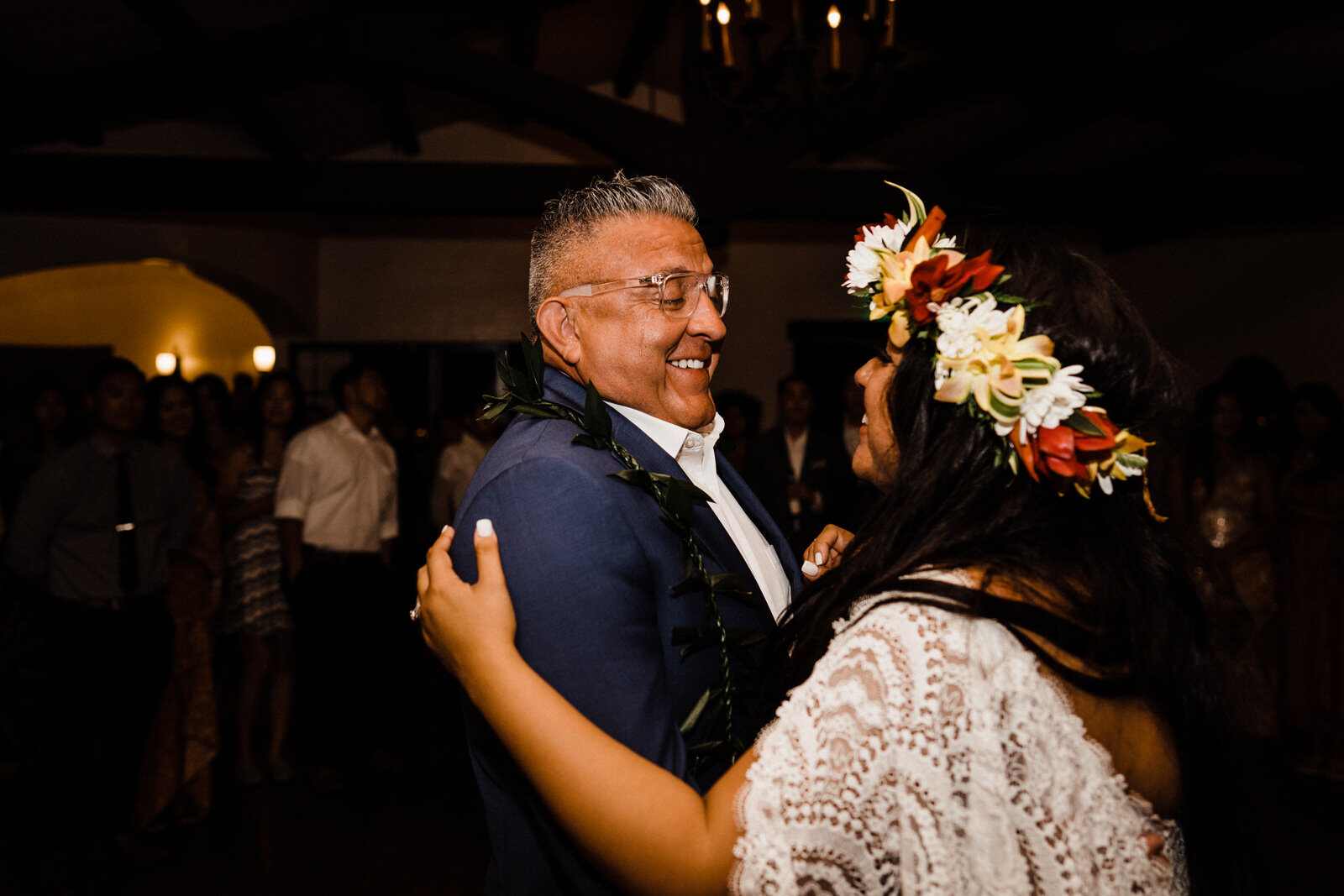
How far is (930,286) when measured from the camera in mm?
1078

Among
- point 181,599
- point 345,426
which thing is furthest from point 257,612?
point 345,426

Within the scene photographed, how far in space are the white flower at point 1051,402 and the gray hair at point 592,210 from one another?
0.63 m

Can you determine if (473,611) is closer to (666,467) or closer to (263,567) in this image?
(666,467)

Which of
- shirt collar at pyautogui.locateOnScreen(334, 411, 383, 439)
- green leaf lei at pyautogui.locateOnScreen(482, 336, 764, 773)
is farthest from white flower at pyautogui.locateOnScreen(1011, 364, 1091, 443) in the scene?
shirt collar at pyautogui.locateOnScreen(334, 411, 383, 439)

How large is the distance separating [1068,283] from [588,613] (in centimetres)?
67

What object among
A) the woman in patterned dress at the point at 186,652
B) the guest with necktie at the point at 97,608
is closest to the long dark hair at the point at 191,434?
the woman in patterned dress at the point at 186,652

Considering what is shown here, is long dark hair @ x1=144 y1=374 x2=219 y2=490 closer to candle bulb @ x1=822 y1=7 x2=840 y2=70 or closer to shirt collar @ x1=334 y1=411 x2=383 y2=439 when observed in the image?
shirt collar @ x1=334 y1=411 x2=383 y2=439

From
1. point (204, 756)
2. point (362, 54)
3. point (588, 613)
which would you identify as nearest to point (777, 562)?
point (588, 613)

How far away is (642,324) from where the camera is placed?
4.57ft

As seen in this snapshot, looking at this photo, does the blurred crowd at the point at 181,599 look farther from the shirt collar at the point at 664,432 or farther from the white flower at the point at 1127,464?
the white flower at the point at 1127,464

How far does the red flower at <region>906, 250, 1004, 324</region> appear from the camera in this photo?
3.43 feet

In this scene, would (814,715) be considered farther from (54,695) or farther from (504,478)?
(54,695)

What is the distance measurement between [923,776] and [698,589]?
1.22 feet

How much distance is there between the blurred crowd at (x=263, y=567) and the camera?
3281mm
